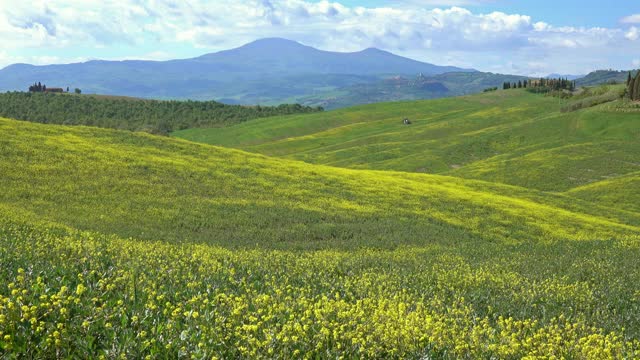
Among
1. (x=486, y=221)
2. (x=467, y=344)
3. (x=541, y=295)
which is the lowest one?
(x=486, y=221)

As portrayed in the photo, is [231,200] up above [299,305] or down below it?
below

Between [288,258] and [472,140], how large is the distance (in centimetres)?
10105

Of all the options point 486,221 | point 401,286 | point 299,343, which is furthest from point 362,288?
point 486,221

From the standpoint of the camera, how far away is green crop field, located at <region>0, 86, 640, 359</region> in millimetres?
10055

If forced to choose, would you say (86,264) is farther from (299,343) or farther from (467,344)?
(467,344)

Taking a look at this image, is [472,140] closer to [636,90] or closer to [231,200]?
[636,90]

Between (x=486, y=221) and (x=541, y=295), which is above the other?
(x=541, y=295)

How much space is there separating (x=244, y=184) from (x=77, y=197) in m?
13.3

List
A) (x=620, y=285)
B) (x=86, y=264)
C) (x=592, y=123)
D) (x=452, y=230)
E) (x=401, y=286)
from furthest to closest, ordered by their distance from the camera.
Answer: (x=592, y=123), (x=452, y=230), (x=620, y=285), (x=401, y=286), (x=86, y=264)

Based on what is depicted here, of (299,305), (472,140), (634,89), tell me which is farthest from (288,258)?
(634,89)

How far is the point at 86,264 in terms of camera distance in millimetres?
15547

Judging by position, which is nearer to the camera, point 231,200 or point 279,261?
point 279,261

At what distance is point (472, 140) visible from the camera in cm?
11888

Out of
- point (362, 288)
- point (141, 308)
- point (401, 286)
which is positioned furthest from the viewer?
point (401, 286)
